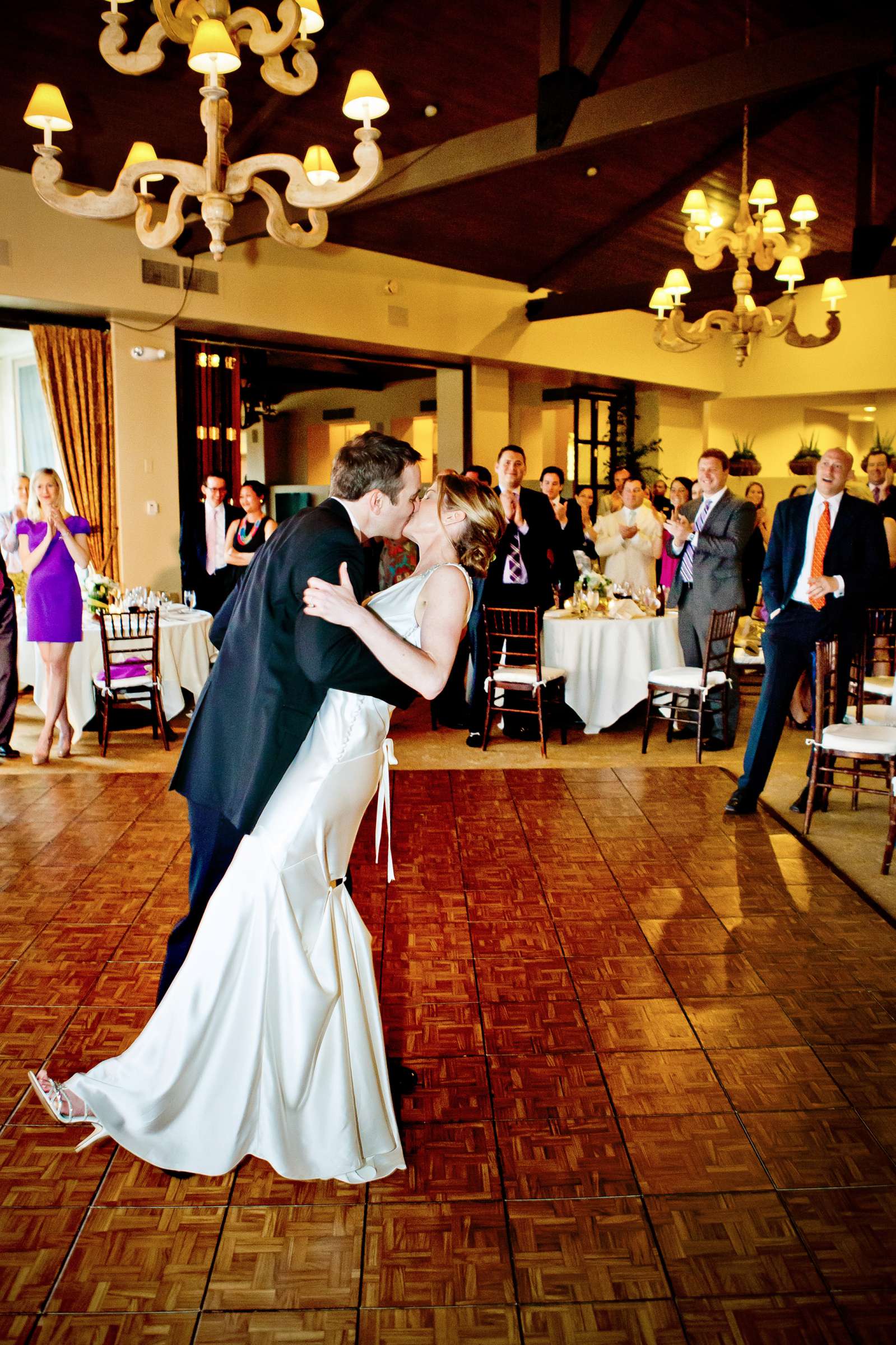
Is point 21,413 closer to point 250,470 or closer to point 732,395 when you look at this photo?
point 250,470

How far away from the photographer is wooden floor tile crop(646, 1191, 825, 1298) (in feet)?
6.11

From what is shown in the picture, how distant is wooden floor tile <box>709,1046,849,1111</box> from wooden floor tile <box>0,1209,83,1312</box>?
1.51 meters

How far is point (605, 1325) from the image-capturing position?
5.81ft

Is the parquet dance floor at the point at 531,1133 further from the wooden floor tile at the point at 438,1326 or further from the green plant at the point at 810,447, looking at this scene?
the green plant at the point at 810,447

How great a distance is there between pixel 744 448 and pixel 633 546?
26.9 feet

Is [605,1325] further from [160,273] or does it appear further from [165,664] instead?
[160,273]

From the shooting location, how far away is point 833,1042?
273 centimetres

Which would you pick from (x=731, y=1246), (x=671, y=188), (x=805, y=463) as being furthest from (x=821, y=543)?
(x=805, y=463)

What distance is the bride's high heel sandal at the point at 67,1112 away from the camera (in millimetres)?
2262

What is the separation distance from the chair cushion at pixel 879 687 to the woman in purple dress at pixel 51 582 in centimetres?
443

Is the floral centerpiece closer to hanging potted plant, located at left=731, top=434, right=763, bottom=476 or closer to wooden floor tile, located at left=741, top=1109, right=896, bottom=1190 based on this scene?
wooden floor tile, located at left=741, top=1109, right=896, bottom=1190

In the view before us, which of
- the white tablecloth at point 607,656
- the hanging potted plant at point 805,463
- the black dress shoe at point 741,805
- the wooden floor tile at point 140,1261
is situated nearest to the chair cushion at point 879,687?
the black dress shoe at point 741,805

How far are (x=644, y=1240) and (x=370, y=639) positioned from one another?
1284mm

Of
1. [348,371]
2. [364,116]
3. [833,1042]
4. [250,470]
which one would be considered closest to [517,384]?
[348,371]
